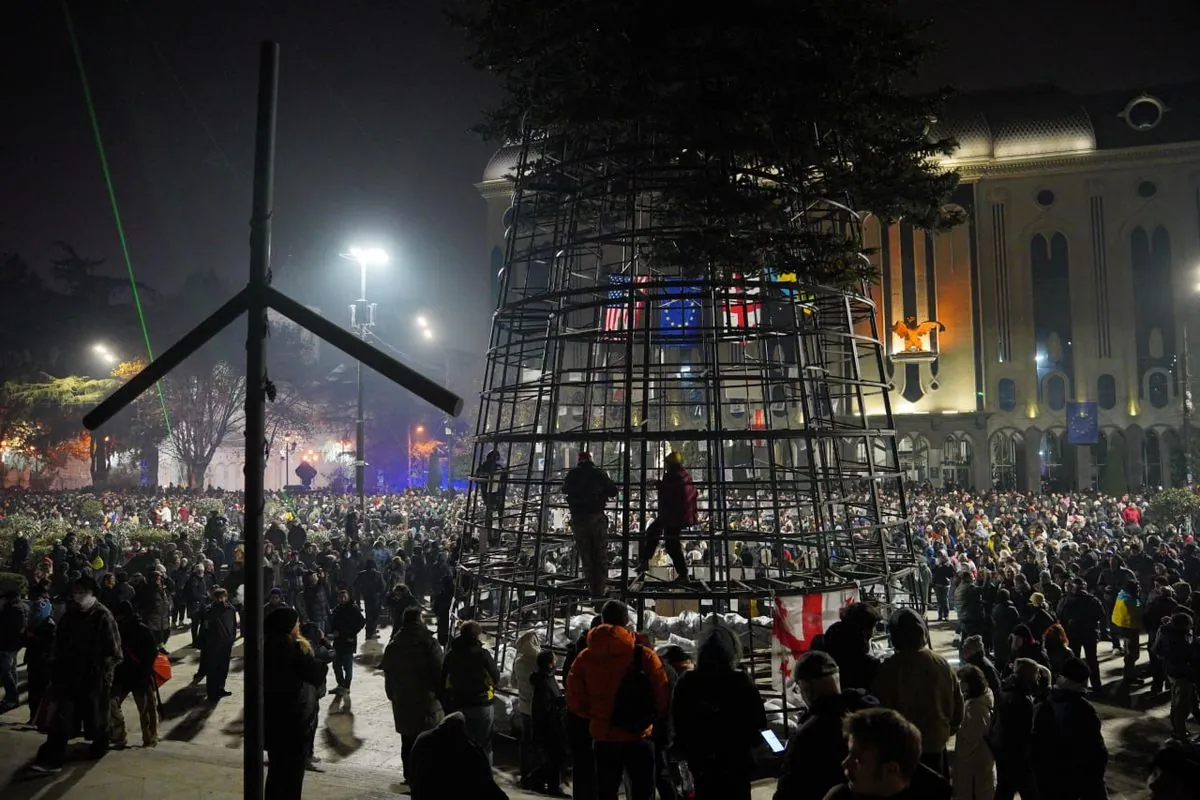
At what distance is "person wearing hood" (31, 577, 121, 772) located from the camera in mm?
8602

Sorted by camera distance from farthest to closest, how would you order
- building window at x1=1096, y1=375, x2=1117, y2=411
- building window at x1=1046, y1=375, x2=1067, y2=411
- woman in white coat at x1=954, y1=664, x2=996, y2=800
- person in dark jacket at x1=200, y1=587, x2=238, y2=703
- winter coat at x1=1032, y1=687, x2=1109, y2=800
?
building window at x1=1046, y1=375, x2=1067, y2=411
building window at x1=1096, y1=375, x2=1117, y2=411
person in dark jacket at x1=200, y1=587, x2=238, y2=703
woman in white coat at x1=954, y1=664, x2=996, y2=800
winter coat at x1=1032, y1=687, x2=1109, y2=800

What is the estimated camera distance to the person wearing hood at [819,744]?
426 cm

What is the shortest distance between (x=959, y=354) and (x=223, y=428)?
44.5 m

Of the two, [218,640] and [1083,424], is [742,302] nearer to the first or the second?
[218,640]

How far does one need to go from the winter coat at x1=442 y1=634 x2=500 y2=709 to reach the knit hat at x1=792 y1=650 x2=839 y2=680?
363 cm

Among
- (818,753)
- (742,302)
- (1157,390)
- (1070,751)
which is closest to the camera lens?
(818,753)

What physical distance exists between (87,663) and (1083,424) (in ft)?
162

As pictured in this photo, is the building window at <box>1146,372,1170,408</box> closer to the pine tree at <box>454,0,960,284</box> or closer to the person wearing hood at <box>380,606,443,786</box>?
the pine tree at <box>454,0,960,284</box>

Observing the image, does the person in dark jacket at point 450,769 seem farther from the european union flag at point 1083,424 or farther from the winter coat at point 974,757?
the european union flag at point 1083,424

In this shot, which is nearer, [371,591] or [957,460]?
[371,591]

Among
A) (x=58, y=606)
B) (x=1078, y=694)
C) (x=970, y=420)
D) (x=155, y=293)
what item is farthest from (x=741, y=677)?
(x=155, y=293)

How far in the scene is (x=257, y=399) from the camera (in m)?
3.75

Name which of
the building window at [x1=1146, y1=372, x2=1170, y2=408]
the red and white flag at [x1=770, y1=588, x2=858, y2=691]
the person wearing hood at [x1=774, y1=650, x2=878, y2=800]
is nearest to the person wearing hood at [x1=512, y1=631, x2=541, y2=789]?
the red and white flag at [x1=770, y1=588, x2=858, y2=691]

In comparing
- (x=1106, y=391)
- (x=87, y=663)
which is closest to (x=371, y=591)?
(x=87, y=663)
